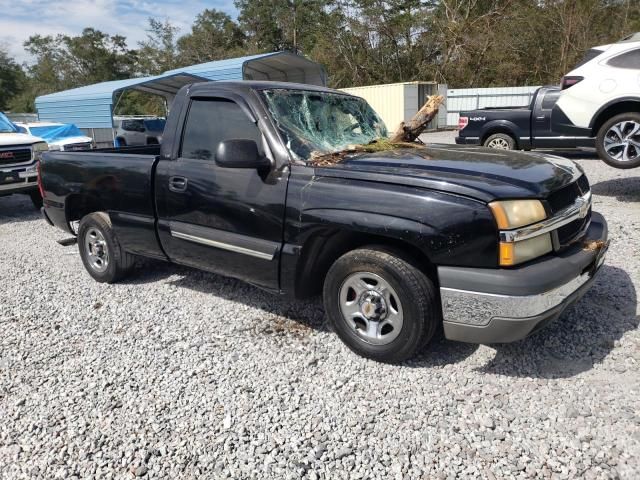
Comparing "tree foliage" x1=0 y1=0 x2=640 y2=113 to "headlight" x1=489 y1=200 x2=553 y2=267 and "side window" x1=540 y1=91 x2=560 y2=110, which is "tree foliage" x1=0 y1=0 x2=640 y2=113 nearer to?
"side window" x1=540 y1=91 x2=560 y2=110

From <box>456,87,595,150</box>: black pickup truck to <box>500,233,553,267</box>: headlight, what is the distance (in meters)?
8.02

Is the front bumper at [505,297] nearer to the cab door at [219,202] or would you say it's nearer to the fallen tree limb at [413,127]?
the cab door at [219,202]

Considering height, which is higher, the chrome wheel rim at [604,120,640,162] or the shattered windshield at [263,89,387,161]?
the shattered windshield at [263,89,387,161]

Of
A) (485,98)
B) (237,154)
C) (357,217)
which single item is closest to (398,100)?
(485,98)

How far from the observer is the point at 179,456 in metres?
2.41

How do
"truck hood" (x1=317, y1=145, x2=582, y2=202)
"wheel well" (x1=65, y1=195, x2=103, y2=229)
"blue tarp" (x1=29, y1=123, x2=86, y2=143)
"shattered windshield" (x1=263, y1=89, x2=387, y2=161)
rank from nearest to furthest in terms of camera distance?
1. "truck hood" (x1=317, y1=145, x2=582, y2=202)
2. "shattered windshield" (x1=263, y1=89, x2=387, y2=161)
3. "wheel well" (x1=65, y1=195, x2=103, y2=229)
4. "blue tarp" (x1=29, y1=123, x2=86, y2=143)

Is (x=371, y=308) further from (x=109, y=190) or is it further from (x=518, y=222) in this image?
(x=109, y=190)

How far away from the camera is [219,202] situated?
353 centimetres

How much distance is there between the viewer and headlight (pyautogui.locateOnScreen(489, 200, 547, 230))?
2.55m

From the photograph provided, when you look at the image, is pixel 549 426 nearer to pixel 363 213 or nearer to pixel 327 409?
pixel 327 409

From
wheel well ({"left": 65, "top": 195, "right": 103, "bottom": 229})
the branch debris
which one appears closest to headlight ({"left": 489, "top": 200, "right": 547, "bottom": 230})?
the branch debris

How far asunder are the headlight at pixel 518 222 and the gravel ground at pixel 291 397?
0.82 meters

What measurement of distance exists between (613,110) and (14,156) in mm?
9353

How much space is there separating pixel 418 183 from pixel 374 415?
132 centimetres
